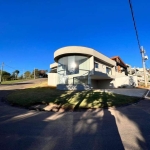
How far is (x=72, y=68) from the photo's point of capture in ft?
55.0

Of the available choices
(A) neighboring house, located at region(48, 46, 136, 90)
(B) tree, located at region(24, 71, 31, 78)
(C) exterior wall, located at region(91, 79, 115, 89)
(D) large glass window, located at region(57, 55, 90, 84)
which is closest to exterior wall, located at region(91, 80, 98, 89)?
(C) exterior wall, located at region(91, 79, 115, 89)

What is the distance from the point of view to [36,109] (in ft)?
24.4

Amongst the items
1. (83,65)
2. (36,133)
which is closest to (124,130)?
(36,133)

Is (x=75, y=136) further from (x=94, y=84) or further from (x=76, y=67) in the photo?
(x=94, y=84)

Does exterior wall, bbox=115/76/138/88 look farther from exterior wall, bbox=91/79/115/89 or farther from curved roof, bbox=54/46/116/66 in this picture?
curved roof, bbox=54/46/116/66

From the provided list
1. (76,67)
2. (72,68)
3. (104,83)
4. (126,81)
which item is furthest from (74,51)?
(126,81)

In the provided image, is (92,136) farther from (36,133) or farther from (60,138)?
(36,133)

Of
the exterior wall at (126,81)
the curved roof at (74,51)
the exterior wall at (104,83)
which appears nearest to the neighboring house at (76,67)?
the curved roof at (74,51)

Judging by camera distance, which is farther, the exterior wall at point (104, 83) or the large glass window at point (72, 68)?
the exterior wall at point (104, 83)

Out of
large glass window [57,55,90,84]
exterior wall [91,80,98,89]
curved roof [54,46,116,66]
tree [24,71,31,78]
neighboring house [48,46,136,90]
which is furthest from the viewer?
tree [24,71,31,78]

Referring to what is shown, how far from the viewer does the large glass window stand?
16.0 m

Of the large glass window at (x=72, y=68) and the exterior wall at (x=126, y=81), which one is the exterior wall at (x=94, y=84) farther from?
the large glass window at (x=72, y=68)

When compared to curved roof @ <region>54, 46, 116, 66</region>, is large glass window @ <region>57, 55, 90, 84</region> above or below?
below

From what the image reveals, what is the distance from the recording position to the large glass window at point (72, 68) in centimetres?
1598
